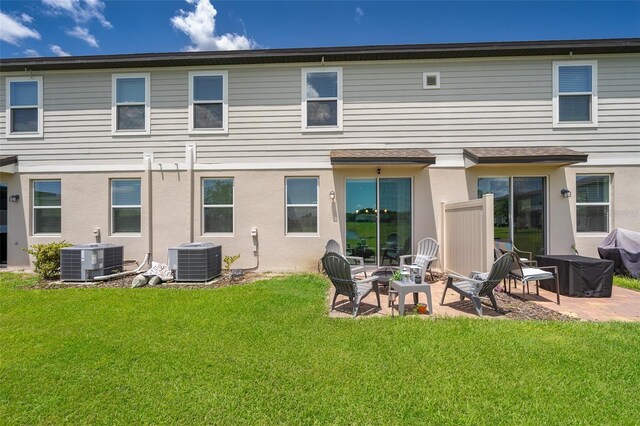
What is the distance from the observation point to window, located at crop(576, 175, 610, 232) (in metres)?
7.69

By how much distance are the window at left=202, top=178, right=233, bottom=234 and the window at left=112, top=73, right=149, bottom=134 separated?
2500 mm

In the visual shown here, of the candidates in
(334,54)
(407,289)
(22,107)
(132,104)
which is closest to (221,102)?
(132,104)

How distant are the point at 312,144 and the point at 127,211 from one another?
554cm

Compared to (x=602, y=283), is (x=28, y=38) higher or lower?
higher

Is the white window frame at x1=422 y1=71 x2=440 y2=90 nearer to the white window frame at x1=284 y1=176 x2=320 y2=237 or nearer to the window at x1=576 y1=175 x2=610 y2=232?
the white window frame at x1=284 y1=176 x2=320 y2=237

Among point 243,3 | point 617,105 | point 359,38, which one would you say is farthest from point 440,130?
point 243,3

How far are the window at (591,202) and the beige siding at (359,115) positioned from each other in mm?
772

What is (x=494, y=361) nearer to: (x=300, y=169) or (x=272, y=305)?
(x=272, y=305)

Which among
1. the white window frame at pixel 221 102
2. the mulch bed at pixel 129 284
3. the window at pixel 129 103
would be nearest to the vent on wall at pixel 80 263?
the mulch bed at pixel 129 284

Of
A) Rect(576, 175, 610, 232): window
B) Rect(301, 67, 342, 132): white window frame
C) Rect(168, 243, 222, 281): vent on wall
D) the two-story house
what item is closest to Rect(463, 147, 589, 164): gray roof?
the two-story house

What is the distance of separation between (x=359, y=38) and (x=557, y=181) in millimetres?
6590

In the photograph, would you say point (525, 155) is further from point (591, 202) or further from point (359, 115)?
point (359, 115)

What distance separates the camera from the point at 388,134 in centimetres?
800

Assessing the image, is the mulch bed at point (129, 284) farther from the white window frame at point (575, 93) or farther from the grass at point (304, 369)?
the white window frame at point (575, 93)
